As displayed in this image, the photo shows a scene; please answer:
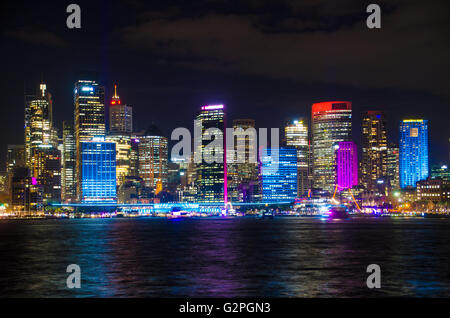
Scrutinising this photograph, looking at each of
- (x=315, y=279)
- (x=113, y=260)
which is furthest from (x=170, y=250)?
(x=315, y=279)

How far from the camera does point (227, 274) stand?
5697 centimetres

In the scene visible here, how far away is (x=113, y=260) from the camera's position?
7050 centimetres

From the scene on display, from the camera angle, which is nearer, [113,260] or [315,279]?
[315,279]

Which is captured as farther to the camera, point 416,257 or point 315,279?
point 416,257
